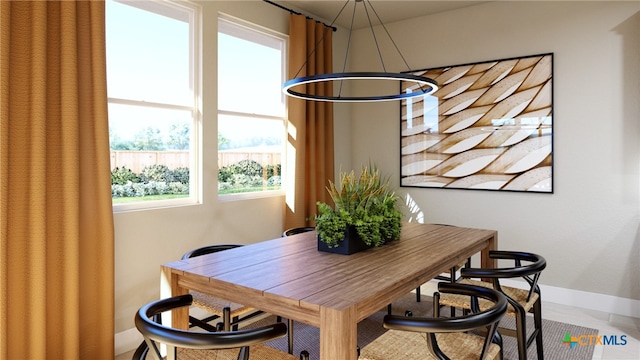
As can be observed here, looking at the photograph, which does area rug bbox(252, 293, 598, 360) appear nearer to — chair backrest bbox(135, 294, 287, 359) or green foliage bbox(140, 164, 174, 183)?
green foliage bbox(140, 164, 174, 183)

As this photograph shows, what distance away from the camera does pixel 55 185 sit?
2.39 m

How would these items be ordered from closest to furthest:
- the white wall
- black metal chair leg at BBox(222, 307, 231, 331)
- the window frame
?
black metal chair leg at BBox(222, 307, 231, 331) → the white wall → the window frame

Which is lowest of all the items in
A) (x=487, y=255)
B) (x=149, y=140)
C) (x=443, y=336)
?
(x=443, y=336)

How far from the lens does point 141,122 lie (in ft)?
9.78

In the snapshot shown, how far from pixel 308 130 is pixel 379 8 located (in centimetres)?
136

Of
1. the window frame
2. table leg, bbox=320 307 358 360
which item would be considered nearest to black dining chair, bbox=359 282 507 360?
table leg, bbox=320 307 358 360

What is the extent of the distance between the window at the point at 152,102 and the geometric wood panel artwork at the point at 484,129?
2.24 m

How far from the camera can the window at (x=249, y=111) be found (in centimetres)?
354

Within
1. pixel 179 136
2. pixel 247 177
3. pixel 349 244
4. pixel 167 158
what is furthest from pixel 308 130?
pixel 349 244

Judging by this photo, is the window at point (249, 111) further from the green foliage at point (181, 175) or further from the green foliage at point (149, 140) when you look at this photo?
the green foliage at point (149, 140)

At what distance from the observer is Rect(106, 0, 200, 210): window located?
9.32 ft

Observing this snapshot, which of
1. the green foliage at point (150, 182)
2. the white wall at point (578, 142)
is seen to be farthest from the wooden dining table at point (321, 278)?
the white wall at point (578, 142)

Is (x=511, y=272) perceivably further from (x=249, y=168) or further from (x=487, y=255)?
(x=249, y=168)

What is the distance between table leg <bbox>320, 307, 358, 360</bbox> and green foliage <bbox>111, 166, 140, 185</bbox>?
1978mm
